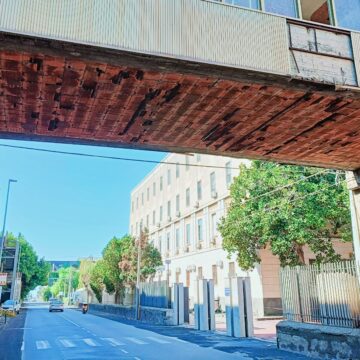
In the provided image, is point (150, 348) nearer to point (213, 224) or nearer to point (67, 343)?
point (67, 343)

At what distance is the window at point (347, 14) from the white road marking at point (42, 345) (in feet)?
45.6

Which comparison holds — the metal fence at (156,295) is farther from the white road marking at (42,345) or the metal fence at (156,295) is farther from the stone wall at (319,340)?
the stone wall at (319,340)

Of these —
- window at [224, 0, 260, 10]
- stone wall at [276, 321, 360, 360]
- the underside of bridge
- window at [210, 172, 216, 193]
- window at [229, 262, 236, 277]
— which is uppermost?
window at [210, 172, 216, 193]

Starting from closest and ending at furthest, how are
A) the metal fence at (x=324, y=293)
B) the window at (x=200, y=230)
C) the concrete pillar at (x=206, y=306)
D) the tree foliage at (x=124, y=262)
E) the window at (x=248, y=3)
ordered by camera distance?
the window at (x=248, y=3), the metal fence at (x=324, y=293), the concrete pillar at (x=206, y=306), the window at (x=200, y=230), the tree foliage at (x=124, y=262)

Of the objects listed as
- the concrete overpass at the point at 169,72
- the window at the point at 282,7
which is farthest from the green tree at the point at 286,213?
the window at the point at 282,7

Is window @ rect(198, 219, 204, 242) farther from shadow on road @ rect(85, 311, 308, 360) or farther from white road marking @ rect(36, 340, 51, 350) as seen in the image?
white road marking @ rect(36, 340, 51, 350)

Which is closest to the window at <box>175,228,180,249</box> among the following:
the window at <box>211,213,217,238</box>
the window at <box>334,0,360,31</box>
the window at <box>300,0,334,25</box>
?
the window at <box>211,213,217,238</box>

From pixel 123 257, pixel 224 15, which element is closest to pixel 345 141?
pixel 224 15

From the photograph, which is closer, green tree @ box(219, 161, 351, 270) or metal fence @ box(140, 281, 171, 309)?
green tree @ box(219, 161, 351, 270)

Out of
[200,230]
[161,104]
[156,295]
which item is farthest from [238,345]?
[200,230]

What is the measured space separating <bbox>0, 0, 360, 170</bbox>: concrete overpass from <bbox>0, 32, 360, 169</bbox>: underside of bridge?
2 cm

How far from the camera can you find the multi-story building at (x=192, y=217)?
33.3 meters

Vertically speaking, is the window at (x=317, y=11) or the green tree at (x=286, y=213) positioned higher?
the window at (x=317, y=11)

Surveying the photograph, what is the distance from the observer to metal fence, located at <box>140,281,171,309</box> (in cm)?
2745
